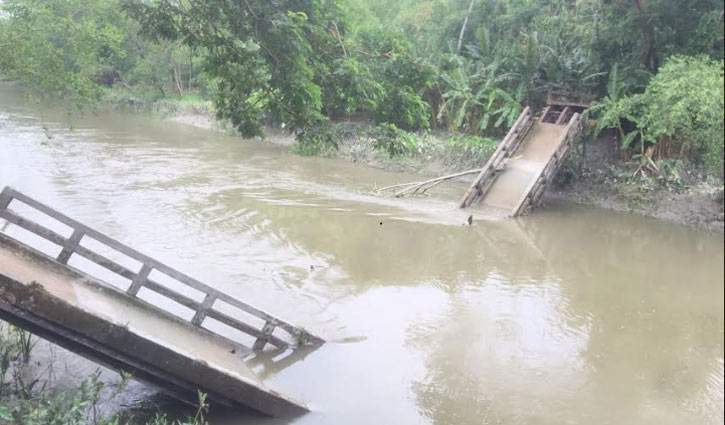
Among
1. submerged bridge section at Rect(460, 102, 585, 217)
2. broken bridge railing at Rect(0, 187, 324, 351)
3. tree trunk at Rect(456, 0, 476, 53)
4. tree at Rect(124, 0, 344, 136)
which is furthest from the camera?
tree trunk at Rect(456, 0, 476, 53)

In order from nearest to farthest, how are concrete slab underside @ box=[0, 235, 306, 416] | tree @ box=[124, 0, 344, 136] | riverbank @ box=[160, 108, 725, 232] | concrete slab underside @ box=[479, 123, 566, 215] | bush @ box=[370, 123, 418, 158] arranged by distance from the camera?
1. concrete slab underside @ box=[0, 235, 306, 416]
2. tree @ box=[124, 0, 344, 136]
3. bush @ box=[370, 123, 418, 158]
4. riverbank @ box=[160, 108, 725, 232]
5. concrete slab underside @ box=[479, 123, 566, 215]

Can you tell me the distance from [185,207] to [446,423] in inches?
366

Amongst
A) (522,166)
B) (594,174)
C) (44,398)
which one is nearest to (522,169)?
(522,166)

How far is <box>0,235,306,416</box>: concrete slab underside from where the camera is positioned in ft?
14.9

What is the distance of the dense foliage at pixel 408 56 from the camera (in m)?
5.75

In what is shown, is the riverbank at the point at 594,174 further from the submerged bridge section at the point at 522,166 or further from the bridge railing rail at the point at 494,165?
the bridge railing rail at the point at 494,165

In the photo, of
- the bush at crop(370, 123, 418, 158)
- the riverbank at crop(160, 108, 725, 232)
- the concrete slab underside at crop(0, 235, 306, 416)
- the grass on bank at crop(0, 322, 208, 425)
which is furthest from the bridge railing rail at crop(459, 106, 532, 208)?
the grass on bank at crop(0, 322, 208, 425)

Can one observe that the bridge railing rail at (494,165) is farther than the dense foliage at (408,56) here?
Yes


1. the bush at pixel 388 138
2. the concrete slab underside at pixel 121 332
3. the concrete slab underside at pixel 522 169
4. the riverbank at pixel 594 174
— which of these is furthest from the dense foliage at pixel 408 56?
the concrete slab underside at pixel 121 332

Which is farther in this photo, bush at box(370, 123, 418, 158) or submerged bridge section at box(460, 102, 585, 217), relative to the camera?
submerged bridge section at box(460, 102, 585, 217)

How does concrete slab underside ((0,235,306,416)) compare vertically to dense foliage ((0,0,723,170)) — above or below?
below

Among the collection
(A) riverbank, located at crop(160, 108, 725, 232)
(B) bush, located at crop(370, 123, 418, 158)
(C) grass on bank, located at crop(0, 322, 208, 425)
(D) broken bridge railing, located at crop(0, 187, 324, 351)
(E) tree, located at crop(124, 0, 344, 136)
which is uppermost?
(E) tree, located at crop(124, 0, 344, 136)

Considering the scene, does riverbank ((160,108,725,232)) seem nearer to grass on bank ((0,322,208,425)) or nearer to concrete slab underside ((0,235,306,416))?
concrete slab underside ((0,235,306,416))

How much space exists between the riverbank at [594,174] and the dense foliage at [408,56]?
1.95ft
